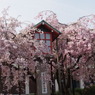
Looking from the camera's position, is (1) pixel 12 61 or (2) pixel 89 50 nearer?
(1) pixel 12 61

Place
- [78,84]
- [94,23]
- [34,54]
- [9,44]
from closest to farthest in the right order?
[9,44] → [34,54] → [94,23] → [78,84]

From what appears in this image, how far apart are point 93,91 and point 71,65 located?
8046mm

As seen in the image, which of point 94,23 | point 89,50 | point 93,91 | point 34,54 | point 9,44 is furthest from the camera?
point 93,91

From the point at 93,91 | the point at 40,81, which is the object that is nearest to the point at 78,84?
the point at 93,91

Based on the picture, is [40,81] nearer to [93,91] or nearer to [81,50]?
[81,50]

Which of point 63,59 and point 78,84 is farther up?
point 63,59

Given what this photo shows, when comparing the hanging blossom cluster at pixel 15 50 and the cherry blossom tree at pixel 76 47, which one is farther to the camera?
the cherry blossom tree at pixel 76 47

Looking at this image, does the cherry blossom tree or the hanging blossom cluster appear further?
the cherry blossom tree

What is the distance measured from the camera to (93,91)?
92.1 feet

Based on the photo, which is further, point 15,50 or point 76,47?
point 76,47

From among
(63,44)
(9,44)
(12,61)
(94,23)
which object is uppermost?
(94,23)

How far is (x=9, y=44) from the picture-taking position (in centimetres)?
1327

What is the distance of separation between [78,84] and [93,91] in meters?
5.86

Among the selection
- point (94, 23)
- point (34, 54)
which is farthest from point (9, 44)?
point (94, 23)
